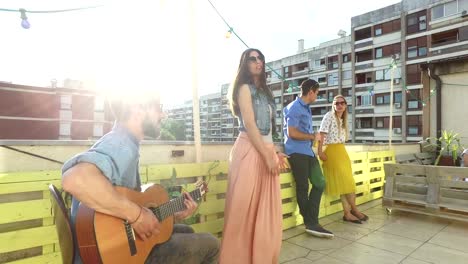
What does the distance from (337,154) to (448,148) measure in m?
6.67

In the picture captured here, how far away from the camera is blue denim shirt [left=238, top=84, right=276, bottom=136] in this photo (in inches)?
105

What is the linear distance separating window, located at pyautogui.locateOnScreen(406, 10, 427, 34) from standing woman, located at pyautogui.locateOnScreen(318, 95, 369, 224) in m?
44.2

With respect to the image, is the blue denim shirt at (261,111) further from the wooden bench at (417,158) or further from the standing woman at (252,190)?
the wooden bench at (417,158)

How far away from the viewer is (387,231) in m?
4.23

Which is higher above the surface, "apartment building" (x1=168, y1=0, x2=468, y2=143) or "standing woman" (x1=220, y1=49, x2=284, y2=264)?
"apartment building" (x1=168, y1=0, x2=468, y2=143)

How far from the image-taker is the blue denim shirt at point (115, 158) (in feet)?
4.82

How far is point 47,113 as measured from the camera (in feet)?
135

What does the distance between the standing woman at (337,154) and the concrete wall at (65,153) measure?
1.73m

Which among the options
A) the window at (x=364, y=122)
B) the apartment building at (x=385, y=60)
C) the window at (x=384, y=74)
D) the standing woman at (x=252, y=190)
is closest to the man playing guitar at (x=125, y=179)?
the standing woman at (x=252, y=190)

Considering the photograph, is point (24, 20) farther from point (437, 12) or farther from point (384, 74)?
point (384, 74)

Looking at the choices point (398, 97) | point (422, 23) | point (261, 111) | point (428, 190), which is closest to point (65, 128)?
point (428, 190)

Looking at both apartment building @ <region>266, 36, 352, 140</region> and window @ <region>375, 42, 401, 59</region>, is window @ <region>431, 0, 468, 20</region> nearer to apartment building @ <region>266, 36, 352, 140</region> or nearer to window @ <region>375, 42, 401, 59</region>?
window @ <region>375, 42, 401, 59</region>

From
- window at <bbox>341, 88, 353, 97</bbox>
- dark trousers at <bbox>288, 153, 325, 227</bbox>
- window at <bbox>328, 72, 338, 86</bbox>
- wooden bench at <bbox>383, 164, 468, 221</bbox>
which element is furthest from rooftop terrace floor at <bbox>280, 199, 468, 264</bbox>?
window at <bbox>328, 72, 338, 86</bbox>

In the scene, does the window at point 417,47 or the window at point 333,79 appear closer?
the window at point 417,47
